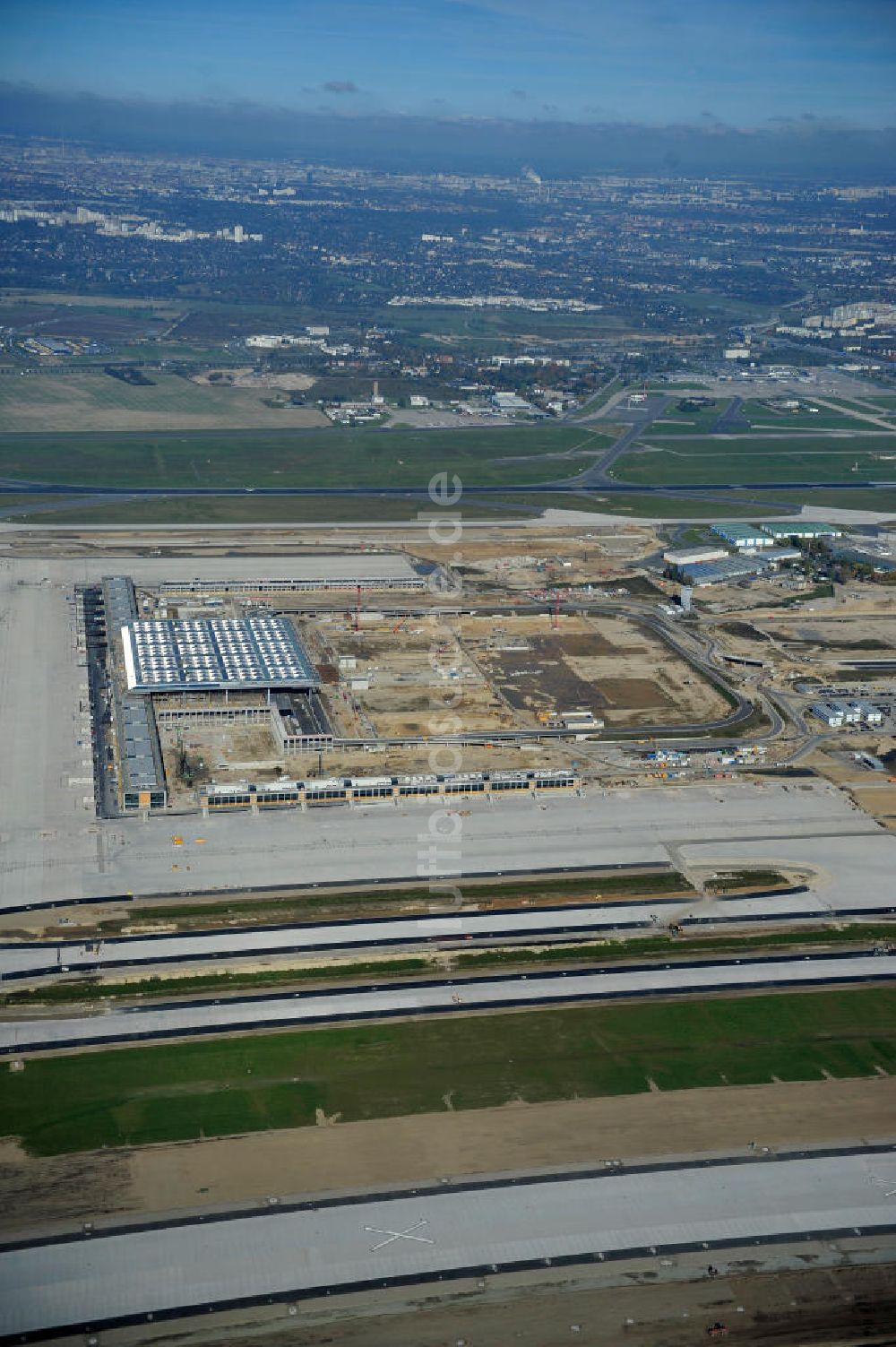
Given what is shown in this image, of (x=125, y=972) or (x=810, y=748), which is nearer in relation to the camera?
(x=125, y=972)

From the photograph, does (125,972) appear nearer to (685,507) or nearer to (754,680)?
(754,680)

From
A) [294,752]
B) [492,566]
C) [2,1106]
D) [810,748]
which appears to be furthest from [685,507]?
[2,1106]

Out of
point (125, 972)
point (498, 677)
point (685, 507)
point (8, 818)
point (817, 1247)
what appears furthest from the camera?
point (685, 507)

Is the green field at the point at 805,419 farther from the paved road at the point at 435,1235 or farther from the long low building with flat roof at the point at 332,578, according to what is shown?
the paved road at the point at 435,1235

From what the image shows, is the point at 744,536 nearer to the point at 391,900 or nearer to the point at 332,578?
the point at 332,578

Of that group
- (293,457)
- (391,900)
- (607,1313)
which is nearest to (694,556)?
(293,457)

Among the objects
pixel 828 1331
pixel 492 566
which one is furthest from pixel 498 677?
pixel 828 1331

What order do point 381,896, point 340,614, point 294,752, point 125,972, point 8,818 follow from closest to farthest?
point 125,972
point 381,896
point 8,818
point 294,752
point 340,614
